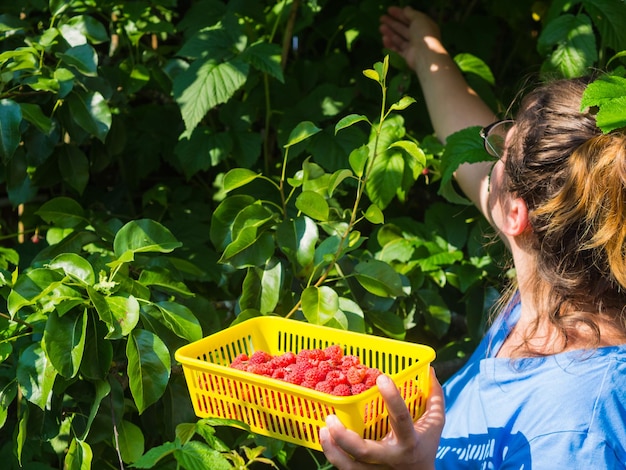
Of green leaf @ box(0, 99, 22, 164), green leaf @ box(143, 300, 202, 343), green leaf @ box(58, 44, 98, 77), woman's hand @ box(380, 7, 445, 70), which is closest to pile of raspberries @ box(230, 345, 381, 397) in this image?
green leaf @ box(143, 300, 202, 343)

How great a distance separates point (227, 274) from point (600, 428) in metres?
0.85

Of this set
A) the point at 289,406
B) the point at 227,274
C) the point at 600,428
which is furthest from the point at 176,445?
the point at 227,274

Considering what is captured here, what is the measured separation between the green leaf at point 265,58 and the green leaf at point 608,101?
69 centimetres

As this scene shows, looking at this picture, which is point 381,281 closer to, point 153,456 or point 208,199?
point 153,456

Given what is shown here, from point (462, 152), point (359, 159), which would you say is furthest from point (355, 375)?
point (462, 152)

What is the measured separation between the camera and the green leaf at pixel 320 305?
1.27 m

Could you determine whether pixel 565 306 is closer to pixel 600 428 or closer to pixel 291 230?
pixel 600 428

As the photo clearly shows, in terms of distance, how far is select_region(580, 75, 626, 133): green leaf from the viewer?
1.00 m

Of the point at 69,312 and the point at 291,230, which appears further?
the point at 291,230

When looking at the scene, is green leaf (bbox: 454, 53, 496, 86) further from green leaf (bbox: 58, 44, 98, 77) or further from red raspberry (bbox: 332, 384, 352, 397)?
red raspberry (bbox: 332, 384, 352, 397)

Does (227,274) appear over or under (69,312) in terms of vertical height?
under

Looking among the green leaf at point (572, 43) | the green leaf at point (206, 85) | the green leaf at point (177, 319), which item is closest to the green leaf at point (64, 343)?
the green leaf at point (177, 319)

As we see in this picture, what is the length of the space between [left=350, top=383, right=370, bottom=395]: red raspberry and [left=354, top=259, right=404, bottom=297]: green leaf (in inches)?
14.3

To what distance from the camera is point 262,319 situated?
129 centimetres
